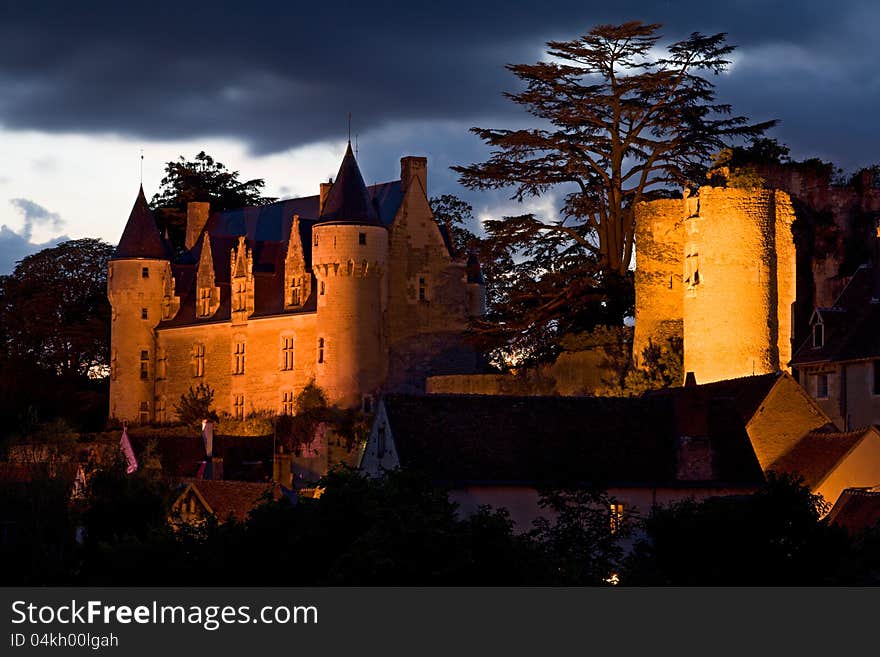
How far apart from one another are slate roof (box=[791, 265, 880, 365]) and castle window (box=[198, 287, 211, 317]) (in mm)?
29965

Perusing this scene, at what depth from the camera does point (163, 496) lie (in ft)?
179

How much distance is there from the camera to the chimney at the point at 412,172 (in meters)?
78.1

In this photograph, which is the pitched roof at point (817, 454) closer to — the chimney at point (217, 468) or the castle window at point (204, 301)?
the chimney at point (217, 468)

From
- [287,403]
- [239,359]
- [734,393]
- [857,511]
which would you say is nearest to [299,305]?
[239,359]

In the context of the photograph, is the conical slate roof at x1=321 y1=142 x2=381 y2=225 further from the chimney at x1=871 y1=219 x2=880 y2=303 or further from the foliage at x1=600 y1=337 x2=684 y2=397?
the chimney at x1=871 y1=219 x2=880 y2=303

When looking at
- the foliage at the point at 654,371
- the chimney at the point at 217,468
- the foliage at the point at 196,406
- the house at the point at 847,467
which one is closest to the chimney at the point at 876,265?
the foliage at the point at 654,371

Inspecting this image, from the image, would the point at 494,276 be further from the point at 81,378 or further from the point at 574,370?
the point at 81,378

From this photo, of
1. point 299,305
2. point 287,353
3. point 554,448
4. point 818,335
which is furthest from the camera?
point 299,305

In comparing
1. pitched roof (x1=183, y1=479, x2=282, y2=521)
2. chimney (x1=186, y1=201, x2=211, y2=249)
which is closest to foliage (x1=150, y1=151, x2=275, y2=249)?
chimney (x1=186, y1=201, x2=211, y2=249)

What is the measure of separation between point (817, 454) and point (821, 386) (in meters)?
9.15

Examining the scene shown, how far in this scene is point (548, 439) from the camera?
4797 centimetres

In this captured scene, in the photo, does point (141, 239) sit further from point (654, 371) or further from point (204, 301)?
Answer: point (654, 371)

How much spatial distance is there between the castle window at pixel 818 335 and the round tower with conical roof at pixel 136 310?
31790 mm

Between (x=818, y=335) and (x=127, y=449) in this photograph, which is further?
(x=127, y=449)
